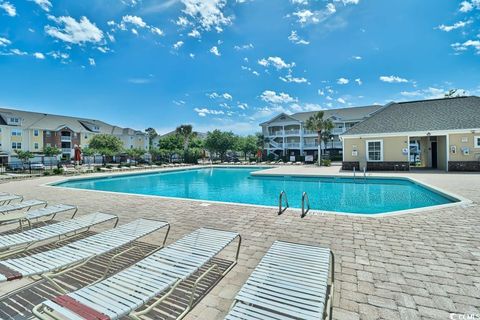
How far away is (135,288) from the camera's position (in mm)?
2570

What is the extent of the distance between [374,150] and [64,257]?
22.2m

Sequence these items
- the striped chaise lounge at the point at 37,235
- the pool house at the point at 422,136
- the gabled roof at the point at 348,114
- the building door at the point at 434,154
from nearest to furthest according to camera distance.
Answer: the striped chaise lounge at the point at 37,235 → the pool house at the point at 422,136 → the building door at the point at 434,154 → the gabled roof at the point at 348,114

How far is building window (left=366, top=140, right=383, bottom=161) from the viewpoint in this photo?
800 inches

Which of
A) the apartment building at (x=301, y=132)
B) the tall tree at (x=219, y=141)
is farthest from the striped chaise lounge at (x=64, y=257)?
the apartment building at (x=301, y=132)

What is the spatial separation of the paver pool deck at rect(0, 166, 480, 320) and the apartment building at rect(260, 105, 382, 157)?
128 feet

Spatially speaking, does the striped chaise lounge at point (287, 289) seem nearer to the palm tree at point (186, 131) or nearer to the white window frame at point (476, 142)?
the white window frame at point (476, 142)

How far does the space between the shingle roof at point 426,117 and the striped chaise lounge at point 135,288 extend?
21240 millimetres

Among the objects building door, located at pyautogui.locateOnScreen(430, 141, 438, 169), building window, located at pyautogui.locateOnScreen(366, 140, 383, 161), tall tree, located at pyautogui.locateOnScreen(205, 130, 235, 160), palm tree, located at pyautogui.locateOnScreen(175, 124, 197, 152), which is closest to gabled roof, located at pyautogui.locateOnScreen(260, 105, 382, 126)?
tall tree, located at pyautogui.locateOnScreen(205, 130, 235, 160)

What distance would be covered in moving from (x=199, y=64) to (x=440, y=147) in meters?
22.9

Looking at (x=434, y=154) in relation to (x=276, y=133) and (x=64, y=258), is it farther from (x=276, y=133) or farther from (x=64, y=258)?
(x=276, y=133)

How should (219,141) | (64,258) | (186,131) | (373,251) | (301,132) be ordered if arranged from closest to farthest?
(64,258)
(373,251)
(219,141)
(186,131)
(301,132)

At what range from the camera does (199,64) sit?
24375mm

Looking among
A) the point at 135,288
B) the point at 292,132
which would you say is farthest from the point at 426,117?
the point at 292,132

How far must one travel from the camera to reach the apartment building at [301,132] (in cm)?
4434
